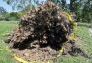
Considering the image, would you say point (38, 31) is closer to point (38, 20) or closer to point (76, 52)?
point (38, 20)

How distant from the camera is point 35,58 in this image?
42.0 ft

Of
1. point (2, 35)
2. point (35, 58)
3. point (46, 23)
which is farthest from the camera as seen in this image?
point (2, 35)

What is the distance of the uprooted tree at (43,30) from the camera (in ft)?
45.7

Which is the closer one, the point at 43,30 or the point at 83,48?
the point at 43,30

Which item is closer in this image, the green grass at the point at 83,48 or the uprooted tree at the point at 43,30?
the green grass at the point at 83,48

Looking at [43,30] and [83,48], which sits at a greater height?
[43,30]

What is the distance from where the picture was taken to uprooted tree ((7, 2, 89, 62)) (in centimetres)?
1393

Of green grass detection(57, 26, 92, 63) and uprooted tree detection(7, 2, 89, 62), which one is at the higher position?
uprooted tree detection(7, 2, 89, 62)

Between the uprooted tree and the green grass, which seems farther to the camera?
the uprooted tree

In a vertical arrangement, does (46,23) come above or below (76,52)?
above

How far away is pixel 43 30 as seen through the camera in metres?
14.0

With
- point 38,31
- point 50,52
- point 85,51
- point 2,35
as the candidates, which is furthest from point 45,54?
point 2,35

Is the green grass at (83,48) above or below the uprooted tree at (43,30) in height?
below

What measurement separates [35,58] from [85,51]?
2.73m
